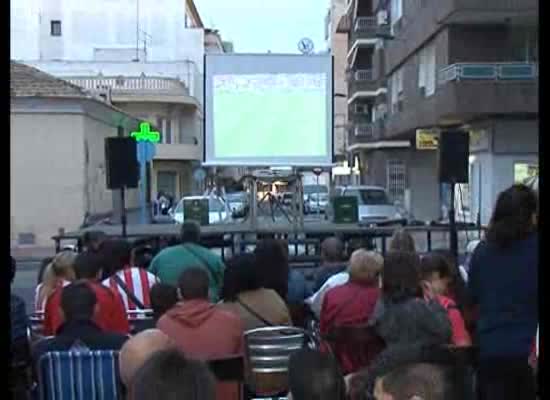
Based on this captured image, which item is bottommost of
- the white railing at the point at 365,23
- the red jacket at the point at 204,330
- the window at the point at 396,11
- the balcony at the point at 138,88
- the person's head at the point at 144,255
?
the person's head at the point at 144,255

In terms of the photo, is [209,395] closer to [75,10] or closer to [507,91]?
[507,91]

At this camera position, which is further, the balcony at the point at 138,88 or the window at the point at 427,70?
the balcony at the point at 138,88

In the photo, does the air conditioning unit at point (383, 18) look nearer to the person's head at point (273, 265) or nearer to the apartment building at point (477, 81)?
the apartment building at point (477, 81)

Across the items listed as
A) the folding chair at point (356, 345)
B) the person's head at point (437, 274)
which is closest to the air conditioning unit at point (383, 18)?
the person's head at point (437, 274)

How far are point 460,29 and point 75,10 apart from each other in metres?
41.0

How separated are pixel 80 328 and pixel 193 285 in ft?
2.27

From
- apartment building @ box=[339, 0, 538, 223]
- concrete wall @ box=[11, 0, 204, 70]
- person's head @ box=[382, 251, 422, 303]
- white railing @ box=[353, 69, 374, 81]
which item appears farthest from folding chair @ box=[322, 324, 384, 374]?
concrete wall @ box=[11, 0, 204, 70]

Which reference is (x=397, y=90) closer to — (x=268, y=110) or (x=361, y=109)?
(x=361, y=109)

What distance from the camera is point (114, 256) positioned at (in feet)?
26.1

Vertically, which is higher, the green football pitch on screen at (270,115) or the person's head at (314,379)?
the green football pitch on screen at (270,115)

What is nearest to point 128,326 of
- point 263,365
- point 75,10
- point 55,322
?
point 55,322

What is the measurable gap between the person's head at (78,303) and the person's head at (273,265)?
5.16 ft

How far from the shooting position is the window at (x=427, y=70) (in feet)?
110

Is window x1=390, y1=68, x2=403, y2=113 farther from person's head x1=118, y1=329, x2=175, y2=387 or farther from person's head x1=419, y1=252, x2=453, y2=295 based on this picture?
person's head x1=118, y1=329, x2=175, y2=387
